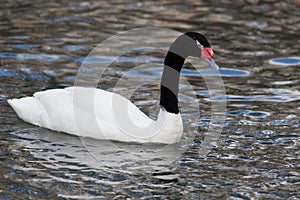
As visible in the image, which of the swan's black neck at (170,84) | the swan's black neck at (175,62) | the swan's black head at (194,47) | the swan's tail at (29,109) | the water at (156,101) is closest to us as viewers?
the water at (156,101)

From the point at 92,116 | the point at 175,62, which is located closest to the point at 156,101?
the point at 175,62

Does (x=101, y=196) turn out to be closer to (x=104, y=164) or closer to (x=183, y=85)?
(x=104, y=164)

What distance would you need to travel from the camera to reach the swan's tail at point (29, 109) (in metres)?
10.4

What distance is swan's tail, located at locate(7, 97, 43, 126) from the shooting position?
34.2ft

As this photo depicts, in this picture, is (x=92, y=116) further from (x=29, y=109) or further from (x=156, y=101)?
(x=156, y=101)

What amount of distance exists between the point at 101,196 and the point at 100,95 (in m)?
2.29

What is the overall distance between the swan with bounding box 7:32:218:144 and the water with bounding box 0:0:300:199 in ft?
0.52

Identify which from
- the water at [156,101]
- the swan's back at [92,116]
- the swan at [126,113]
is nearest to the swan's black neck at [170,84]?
the swan at [126,113]

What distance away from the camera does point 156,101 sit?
11789 mm

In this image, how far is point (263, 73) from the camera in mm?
13398

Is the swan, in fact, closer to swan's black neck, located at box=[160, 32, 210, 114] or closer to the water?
swan's black neck, located at box=[160, 32, 210, 114]

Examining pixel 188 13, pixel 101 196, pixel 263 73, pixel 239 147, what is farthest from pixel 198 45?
pixel 188 13

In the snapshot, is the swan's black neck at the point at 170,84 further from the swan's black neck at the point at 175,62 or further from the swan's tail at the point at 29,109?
the swan's tail at the point at 29,109

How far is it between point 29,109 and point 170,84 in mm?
2082
